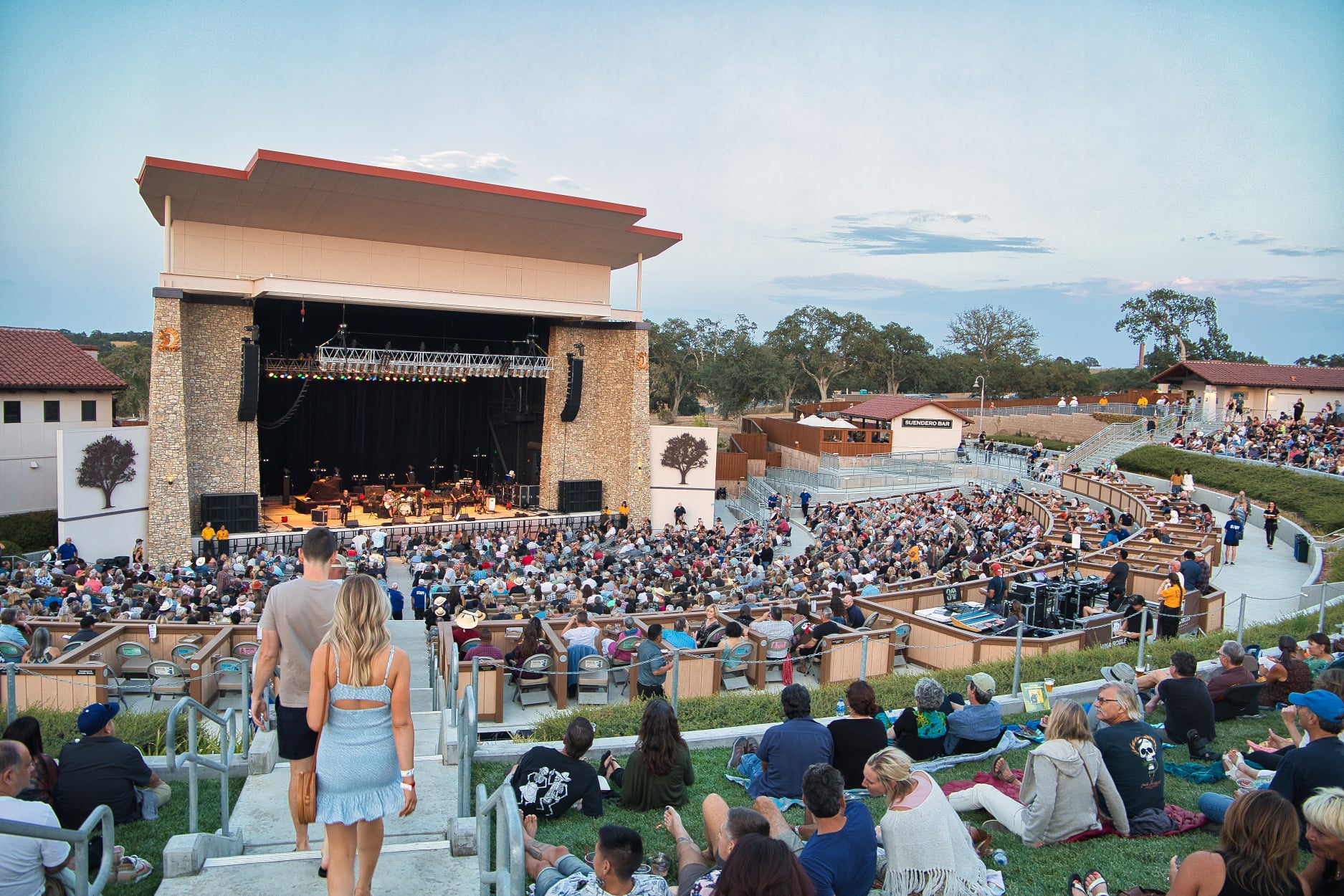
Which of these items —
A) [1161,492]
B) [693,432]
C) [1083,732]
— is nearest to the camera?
[1083,732]

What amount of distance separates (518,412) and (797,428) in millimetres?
11455

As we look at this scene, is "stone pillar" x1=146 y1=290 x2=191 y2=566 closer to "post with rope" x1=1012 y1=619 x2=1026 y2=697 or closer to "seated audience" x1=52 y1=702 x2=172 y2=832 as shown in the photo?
"seated audience" x1=52 y1=702 x2=172 y2=832

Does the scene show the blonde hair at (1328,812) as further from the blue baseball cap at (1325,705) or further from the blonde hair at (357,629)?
the blonde hair at (357,629)

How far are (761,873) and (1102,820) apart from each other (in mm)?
2803

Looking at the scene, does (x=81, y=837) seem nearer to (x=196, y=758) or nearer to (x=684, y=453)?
(x=196, y=758)

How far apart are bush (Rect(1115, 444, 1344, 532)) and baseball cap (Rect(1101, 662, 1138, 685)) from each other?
13246 mm

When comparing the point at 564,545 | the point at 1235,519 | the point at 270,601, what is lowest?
the point at 564,545

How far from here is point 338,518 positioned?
75.4 feet

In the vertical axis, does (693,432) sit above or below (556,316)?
below

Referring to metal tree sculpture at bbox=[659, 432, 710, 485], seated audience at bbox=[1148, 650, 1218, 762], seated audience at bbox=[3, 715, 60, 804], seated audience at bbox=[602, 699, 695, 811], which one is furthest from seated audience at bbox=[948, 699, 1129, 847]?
metal tree sculpture at bbox=[659, 432, 710, 485]

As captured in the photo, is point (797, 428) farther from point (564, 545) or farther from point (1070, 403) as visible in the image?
point (1070, 403)

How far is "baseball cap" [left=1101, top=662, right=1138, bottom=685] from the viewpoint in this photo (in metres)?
6.88

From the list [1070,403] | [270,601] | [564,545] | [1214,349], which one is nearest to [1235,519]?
[564,545]

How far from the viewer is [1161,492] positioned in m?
23.6
